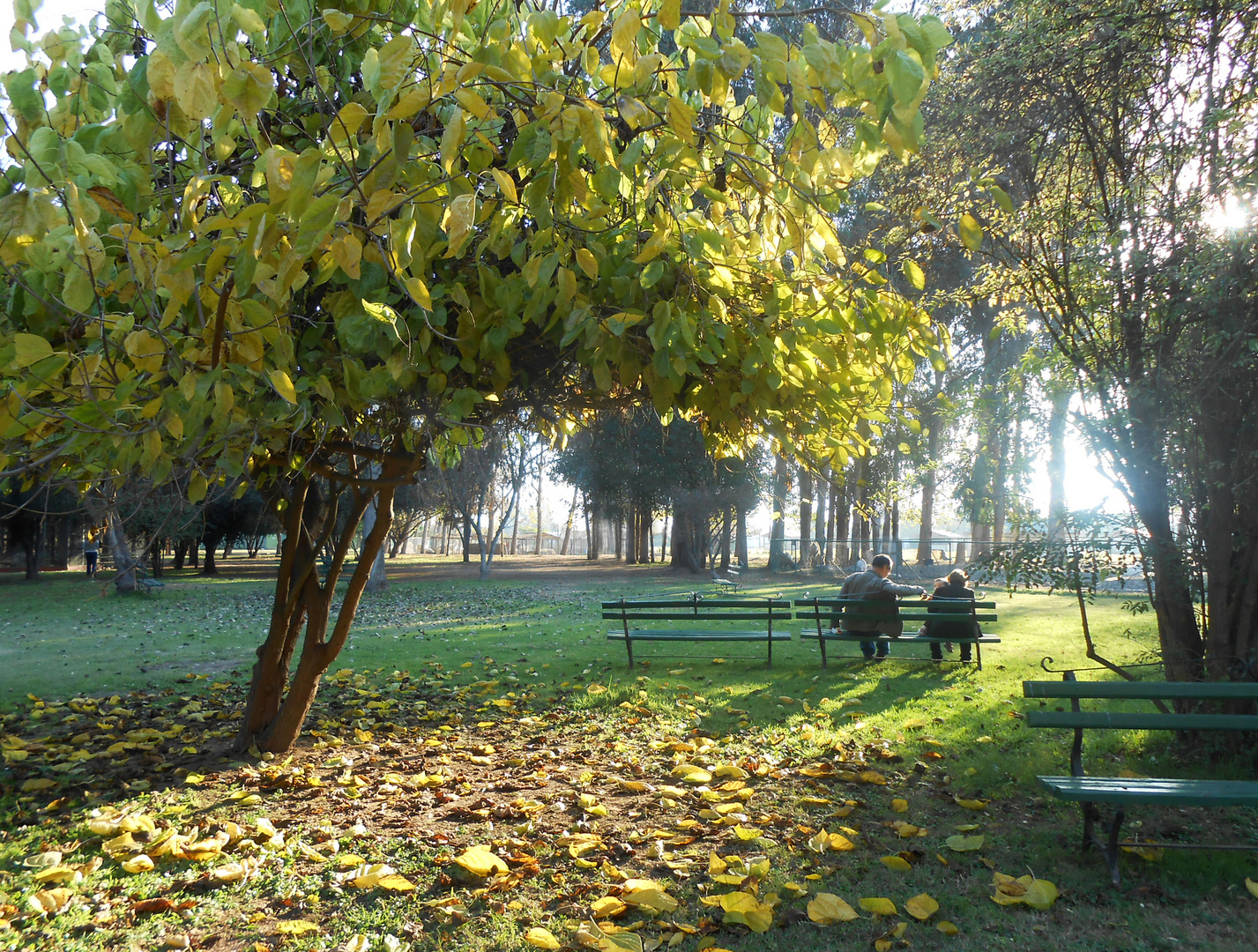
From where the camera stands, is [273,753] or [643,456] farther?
[643,456]

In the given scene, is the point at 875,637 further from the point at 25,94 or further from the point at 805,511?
the point at 805,511

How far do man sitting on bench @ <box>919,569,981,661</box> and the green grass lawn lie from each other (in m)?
0.40

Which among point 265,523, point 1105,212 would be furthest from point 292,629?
point 265,523

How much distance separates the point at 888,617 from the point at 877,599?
427 mm

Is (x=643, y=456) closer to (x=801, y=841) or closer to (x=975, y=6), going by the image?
(x=975, y=6)

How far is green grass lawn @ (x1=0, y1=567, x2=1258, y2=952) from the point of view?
3033 mm

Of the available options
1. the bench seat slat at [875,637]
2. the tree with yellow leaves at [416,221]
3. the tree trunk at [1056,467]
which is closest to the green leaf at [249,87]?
the tree with yellow leaves at [416,221]

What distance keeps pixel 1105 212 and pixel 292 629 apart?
20.0 ft

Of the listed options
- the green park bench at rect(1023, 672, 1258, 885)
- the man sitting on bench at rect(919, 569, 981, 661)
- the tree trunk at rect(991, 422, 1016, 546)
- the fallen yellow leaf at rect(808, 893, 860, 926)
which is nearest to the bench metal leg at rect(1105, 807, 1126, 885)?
the green park bench at rect(1023, 672, 1258, 885)

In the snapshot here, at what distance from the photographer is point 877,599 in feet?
30.2

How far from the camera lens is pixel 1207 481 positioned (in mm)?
4797

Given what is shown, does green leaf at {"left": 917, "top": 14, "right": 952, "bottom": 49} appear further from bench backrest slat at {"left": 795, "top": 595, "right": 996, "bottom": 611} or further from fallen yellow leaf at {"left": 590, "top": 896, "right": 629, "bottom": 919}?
bench backrest slat at {"left": 795, "top": 595, "right": 996, "bottom": 611}

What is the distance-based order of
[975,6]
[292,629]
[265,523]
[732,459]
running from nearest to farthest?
[292,629]
[732,459]
[975,6]
[265,523]

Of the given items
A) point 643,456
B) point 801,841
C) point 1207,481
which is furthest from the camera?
point 643,456
